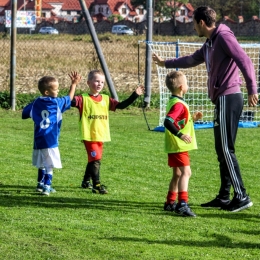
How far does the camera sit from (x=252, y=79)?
7.56 m

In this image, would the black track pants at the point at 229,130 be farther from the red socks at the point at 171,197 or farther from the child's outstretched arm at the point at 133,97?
the child's outstretched arm at the point at 133,97

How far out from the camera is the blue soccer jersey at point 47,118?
27.5ft

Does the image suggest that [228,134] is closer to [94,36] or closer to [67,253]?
[67,253]

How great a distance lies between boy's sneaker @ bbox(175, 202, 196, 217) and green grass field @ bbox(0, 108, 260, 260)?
8 cm

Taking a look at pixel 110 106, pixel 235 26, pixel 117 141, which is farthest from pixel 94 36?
pixel 235 26

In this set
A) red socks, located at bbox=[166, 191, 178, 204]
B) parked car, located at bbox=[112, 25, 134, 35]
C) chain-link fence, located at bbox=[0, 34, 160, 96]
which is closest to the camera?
red socks, located at bbox=[166, 191, 178, 204]

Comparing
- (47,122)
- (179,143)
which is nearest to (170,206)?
(179,143)

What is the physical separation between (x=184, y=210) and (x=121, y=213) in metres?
0.59

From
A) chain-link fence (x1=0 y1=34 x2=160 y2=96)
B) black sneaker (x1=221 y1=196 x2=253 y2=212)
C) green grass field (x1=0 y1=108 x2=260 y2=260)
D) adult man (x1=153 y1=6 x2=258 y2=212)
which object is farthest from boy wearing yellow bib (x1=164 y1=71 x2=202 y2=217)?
chain-link fence (x1=0 y1=34 x2=160 y2=96)

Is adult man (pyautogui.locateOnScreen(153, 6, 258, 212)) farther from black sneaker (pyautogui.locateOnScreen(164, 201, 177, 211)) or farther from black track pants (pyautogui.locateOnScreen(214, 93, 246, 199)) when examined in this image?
black sneaker (pyautogui.locateOnScreen(164, 201, 177, 211))

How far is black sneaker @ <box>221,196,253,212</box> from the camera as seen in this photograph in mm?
7785

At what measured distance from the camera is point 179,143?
7.66 m

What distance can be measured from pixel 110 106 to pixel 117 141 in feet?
12.4

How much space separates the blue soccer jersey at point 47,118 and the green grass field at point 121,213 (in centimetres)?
57
